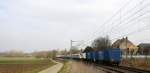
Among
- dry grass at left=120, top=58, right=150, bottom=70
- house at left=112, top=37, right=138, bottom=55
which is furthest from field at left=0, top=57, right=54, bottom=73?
house at left=112, top=37, right=138, bottom=55

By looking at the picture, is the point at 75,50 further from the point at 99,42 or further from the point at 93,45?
the point at 99,42

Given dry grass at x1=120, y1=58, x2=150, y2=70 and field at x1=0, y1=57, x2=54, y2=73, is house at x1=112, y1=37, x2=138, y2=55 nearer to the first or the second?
dry grass at x1=120, y1=58, x2=150, y2=70

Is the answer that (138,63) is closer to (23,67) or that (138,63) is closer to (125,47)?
(23,67)

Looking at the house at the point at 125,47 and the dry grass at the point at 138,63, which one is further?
the house at the point at 125,47

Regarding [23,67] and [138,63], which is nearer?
[138,63]

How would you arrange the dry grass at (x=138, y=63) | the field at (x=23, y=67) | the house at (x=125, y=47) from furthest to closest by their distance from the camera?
1. the house at (x=125, y=47)
2. the field at (x=23, y=67)
3. the dry grass at (x=138, y=63)

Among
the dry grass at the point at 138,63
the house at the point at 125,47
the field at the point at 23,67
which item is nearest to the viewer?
the dry grass at the point at 138,63

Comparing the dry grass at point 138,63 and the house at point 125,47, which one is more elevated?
the house at point 125,47

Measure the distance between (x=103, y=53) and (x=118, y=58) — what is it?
21.2ft

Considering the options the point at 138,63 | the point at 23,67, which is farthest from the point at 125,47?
the point at 138,63

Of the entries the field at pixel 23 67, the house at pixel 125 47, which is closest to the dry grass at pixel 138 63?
the house at pixel 125 47

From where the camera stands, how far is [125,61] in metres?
57.2

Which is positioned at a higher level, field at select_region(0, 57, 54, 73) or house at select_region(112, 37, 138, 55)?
house at select_region(112, 37, 138, 55)

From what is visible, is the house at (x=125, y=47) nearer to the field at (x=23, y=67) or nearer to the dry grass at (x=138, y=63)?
the dry grass at (x=138, y=63)
